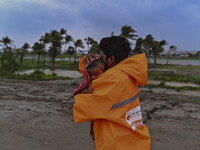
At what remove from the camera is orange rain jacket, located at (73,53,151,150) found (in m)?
1.41

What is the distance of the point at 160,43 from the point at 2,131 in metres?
28.6

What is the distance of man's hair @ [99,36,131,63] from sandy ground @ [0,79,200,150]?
8.02 ft

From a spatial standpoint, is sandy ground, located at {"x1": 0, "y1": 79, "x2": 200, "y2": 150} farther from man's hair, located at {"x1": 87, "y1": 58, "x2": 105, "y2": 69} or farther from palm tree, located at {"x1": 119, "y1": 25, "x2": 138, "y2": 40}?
palm tree, located at {"x1": 119, "y1": 25, "x2": 138, "y2": 40}

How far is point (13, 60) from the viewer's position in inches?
619

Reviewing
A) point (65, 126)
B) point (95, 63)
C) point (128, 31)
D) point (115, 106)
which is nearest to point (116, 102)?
point (115, 106)

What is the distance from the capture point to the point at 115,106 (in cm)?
144

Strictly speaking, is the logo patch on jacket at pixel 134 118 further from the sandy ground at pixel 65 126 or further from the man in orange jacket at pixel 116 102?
the sandy ground at pixel 65 126

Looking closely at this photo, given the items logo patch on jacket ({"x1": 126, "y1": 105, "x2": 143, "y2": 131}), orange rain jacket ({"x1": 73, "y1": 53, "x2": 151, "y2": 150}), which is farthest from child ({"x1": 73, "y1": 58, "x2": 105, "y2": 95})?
logo patch on jacket ({"x1": 126, "y1": 105, "x2": 143, "y2": 131})

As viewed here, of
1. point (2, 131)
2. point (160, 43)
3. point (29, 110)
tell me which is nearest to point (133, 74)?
point (2, 131)

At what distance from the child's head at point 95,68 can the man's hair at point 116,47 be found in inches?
3.2

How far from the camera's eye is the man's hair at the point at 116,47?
5.18 ft

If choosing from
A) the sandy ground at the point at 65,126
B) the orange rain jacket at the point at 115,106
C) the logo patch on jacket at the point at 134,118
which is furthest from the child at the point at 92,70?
the sandy ground at the point at 65,126

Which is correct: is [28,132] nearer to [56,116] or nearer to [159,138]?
[56,116]

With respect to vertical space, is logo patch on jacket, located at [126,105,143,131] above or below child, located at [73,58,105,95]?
below
